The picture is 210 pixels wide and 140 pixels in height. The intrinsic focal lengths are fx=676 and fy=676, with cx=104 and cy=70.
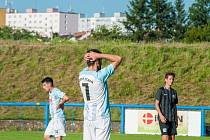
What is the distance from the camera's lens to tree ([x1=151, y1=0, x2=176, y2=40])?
82.9m

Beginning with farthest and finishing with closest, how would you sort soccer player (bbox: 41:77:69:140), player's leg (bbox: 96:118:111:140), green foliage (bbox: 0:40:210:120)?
green foliage (bbox: 0:40:210:120) < soccer player (bbox: 41:77:69:140) < player's leg (bbox: 96:118:111:140)

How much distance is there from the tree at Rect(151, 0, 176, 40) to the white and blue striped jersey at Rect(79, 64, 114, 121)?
72.1m

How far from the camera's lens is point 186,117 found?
24109mm

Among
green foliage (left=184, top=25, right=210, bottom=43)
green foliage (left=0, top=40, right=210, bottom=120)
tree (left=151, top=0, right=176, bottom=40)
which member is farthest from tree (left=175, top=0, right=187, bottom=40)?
green foliage (left=0, top=40, right=210, bottom=120)

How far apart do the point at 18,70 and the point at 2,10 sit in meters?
151

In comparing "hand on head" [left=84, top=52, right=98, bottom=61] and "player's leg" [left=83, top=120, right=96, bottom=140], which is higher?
"hand on head" [left=84, top=52, right=98, bottom=61]

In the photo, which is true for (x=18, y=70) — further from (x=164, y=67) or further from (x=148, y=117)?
(x=148, y=117)

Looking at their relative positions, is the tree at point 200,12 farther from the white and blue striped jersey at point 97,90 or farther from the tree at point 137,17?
the white and blue striped jersey at point 97,90

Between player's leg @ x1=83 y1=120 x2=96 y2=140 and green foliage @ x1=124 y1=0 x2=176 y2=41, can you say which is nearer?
player's leg @ x1=83 y1=120 x2=96 y2=140

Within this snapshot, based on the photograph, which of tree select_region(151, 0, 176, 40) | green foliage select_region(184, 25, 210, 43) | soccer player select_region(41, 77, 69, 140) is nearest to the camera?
soccer player select_region(41, 77, 69, 140)

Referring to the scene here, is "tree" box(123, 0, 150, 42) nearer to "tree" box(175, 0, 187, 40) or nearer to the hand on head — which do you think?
"tree" box(175, 0, 187, 40)

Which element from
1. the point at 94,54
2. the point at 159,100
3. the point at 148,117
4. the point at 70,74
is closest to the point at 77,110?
the point at 148,117

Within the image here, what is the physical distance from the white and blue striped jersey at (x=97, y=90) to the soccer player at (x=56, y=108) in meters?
4.01

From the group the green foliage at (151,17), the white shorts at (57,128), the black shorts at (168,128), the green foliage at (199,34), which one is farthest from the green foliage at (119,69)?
the green foliage at (151,17)
